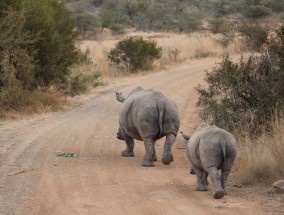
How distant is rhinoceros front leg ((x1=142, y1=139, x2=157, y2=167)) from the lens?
11.0 meters

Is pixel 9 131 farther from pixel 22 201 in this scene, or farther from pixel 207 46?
pixel 207 46

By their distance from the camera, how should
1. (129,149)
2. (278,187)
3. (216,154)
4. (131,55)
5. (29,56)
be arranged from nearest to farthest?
(216,154) → (278,187) → (129,149) → (29,56) → (131,55)

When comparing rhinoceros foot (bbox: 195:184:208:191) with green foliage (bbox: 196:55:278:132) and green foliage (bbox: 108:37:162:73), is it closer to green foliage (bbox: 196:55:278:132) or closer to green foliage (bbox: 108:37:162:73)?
green foliage (bbox: 196:55:278:132)

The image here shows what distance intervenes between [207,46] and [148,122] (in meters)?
27.8

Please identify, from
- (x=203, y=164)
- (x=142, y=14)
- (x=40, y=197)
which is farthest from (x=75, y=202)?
(x=142, y=14)

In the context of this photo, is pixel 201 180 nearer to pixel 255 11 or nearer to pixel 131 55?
pixel 131 55

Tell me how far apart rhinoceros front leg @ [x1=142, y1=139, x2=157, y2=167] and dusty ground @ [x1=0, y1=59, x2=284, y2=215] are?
166mm

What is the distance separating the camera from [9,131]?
15.1 metres

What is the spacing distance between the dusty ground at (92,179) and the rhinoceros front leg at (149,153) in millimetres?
166

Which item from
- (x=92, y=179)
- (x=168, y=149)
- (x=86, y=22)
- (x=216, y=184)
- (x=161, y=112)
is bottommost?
(x=86, y=22)

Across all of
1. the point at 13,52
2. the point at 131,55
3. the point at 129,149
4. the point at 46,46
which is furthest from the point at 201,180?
the point at 131,55

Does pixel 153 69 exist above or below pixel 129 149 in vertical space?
below

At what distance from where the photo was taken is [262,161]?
9.88m

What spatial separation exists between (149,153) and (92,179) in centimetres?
140
